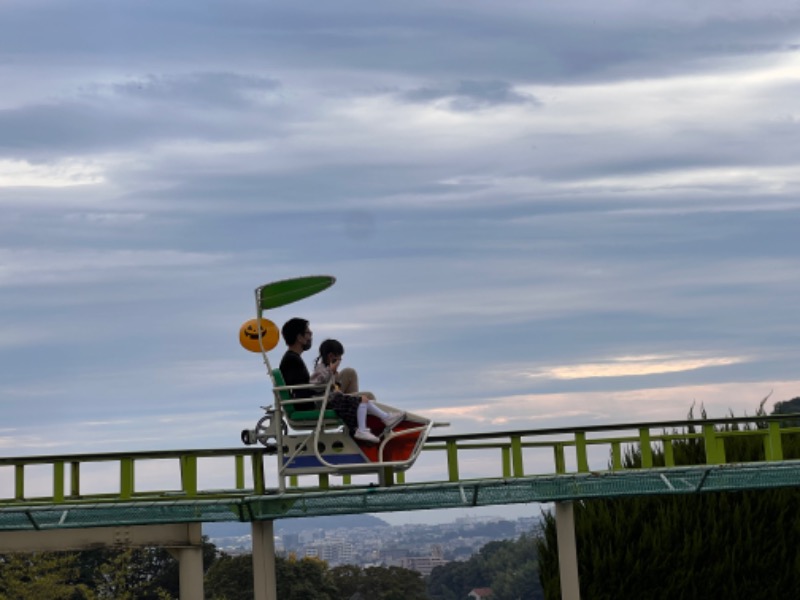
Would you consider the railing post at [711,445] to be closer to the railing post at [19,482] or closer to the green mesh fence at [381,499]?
the green mesh fence at [381,499]

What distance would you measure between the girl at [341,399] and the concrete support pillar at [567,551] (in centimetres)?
379

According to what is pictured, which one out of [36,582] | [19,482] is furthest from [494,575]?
[19,482]

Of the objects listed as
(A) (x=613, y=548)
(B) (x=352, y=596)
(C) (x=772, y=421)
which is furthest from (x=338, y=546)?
(C) (x=772, y=421)

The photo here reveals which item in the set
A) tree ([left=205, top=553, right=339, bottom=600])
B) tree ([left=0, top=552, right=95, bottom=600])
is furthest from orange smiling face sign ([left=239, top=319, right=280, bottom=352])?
tree ([left=205, top=553, right=339, bottom=600])

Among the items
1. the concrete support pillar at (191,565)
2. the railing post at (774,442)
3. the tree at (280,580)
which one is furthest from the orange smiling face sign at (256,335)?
the tree at (280,580)

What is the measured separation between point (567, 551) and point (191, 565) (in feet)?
16.6

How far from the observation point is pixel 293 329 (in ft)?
58.3

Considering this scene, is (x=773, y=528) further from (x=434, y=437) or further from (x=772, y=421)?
(x=434, y=437)

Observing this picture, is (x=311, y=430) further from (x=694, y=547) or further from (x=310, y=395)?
(x=694, y=547)

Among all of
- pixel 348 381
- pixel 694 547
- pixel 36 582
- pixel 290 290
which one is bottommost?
pixel 694 547

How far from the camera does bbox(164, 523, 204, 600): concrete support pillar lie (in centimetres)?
1944

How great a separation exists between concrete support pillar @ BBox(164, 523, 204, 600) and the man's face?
3144 millimetres

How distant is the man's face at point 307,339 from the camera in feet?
58.5

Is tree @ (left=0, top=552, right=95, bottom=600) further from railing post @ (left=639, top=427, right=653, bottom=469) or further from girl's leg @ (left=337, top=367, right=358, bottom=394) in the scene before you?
girl's leg @ (left=337, top=367, right=358, bottom=394)
